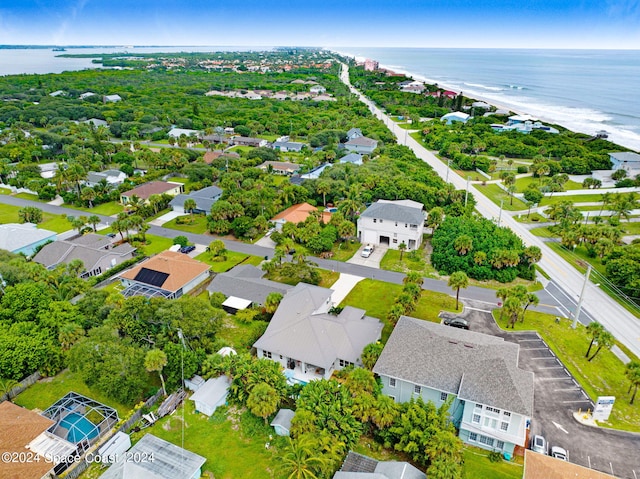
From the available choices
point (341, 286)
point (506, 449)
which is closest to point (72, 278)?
point (341, 286)

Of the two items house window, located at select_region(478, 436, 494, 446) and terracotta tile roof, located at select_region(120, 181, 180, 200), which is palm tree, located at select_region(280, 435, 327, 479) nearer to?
house window, located at select_region(478, 436, 494, 446)

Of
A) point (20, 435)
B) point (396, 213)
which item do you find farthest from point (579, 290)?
point (20, 435)

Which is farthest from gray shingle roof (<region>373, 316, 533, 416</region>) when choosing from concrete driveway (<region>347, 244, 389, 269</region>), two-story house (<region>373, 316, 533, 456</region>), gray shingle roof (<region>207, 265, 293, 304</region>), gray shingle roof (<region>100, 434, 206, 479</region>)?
concrete driveway (<region>347, 244, 389, 269</region>)

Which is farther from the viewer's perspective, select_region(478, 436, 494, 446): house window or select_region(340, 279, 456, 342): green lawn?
select_region(340, 279, 456, 342): green lawn

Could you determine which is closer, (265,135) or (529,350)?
(529,350)

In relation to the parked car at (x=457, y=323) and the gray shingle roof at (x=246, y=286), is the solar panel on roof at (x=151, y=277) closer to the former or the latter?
the gray shingle roof at (x=246, y=286)

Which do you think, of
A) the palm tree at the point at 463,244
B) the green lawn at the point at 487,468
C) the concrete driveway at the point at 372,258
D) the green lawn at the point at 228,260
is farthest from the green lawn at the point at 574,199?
the green lawn at the point at 487,468

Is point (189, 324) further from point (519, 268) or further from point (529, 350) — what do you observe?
point (519, 268)
